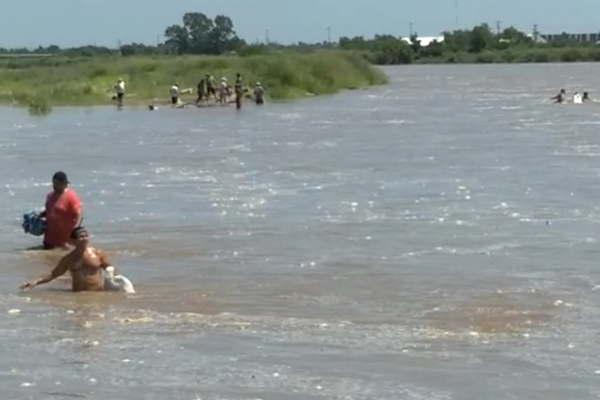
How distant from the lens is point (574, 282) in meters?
16.8

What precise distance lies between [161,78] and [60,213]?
2300 inches

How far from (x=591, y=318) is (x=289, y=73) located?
2432 inches

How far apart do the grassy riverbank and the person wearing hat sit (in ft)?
155

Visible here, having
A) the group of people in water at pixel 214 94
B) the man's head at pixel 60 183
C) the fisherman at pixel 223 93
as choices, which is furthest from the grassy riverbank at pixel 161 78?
the man's head at pixel 60 183

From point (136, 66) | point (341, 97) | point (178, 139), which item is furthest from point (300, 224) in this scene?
point (136, 66)

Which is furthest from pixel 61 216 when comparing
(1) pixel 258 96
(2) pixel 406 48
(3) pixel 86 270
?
(2) pixel 406 48

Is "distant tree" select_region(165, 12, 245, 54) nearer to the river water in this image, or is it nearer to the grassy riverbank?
the grassy riverbank

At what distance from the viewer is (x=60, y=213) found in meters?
18.3

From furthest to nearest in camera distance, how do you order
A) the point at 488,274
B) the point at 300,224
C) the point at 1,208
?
1. the point at 1,208
2. the point at 300,224
3. the point at 488,274

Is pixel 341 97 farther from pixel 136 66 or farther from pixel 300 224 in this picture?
pixel 300 224

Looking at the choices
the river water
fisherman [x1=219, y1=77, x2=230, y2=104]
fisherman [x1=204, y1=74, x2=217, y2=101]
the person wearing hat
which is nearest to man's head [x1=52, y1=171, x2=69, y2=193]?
→ the person wearing hat

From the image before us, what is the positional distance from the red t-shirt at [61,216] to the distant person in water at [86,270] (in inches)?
105

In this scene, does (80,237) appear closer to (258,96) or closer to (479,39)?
(258,96)

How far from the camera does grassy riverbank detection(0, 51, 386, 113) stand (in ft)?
229
